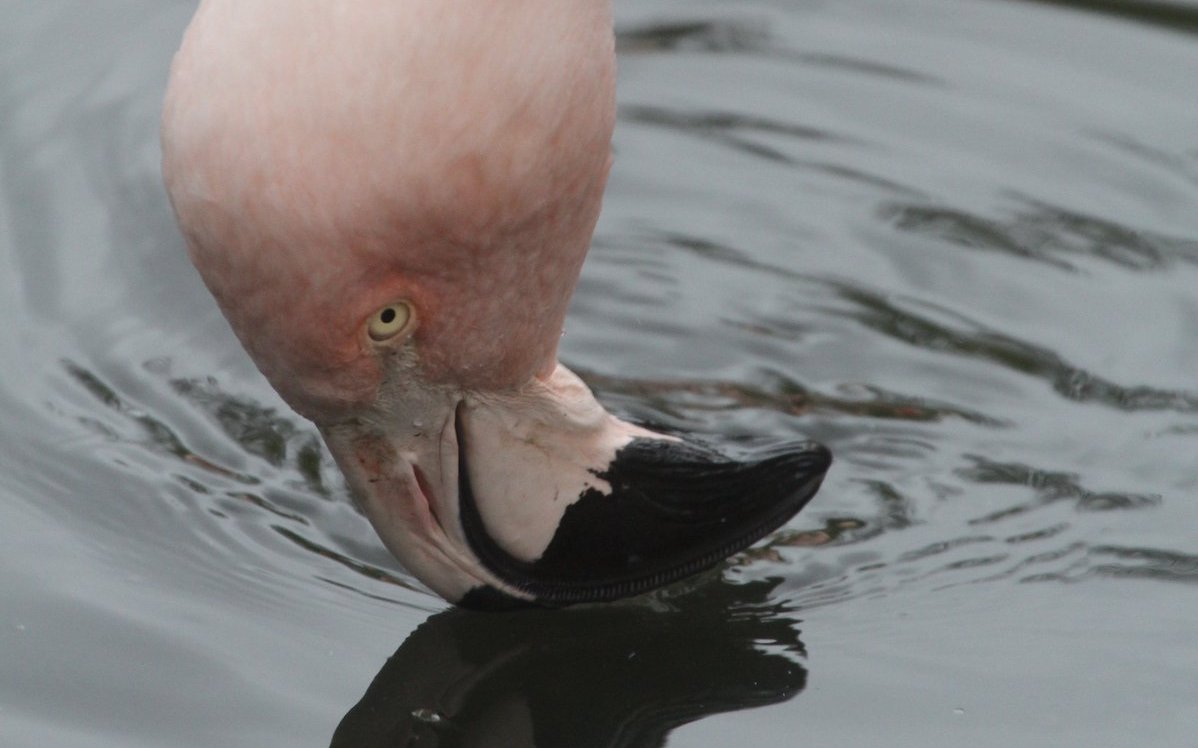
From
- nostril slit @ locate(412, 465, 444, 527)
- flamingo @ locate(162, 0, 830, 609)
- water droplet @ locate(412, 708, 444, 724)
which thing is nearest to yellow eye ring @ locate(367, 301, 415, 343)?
flamingo @ locate(162, 0, 830, 609)

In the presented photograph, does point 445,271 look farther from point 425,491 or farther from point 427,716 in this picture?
point 427,716

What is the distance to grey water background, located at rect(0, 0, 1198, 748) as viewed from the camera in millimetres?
3145

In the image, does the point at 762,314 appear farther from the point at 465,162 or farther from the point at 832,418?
the point at 465,162

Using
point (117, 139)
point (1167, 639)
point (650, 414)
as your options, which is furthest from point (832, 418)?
point (117, 139)

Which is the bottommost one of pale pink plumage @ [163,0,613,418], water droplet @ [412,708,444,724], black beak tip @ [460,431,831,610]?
water droplet @ [412,708,444,724]

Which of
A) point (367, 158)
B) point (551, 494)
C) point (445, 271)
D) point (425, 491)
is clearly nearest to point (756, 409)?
point (551, 494)

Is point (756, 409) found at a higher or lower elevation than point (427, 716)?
higher

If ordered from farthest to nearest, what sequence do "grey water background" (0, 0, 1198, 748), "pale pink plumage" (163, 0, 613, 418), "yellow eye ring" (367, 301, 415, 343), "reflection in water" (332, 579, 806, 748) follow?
"grey water background" (0, 0, 1198, 748)
"reflection in water" (332, 579, 806, 748)
"yellow eye ring" (367, 301, 415, 343)
"pale pink plumage" (163, 0, 613, 418)

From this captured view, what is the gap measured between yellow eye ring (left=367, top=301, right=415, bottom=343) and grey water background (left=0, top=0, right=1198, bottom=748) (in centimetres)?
64

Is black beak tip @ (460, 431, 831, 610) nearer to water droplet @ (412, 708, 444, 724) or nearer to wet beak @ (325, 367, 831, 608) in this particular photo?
wet beak @ (325, 367, 831, 608)

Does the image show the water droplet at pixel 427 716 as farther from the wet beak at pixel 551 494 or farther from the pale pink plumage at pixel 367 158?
the pale pink plumage at pixel 367 158

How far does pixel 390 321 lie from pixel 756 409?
1.49m

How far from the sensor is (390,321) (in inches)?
112

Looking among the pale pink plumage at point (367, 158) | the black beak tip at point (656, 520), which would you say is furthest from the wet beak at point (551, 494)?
the pale pink plumage at point (367, 158)
